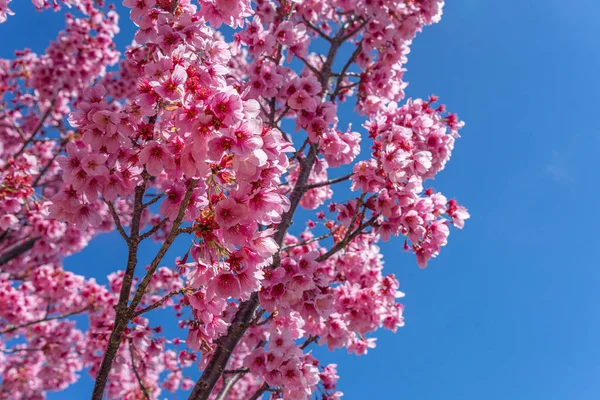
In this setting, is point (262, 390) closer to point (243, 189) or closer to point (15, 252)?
point (243, 189)

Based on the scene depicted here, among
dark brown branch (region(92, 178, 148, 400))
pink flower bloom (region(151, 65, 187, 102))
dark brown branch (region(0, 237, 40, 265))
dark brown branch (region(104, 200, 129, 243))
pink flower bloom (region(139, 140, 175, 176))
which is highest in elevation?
dark brown branch (region(0, 237, 40, 265))

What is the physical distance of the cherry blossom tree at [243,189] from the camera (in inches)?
103

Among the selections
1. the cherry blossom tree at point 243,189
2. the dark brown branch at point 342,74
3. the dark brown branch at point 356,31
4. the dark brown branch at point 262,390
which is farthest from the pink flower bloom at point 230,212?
the dark brown branch at point 356,31

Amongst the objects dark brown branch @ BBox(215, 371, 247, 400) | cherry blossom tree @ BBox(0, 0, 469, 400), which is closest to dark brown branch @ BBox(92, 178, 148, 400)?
cherry blossom tree @ BBox(0, 0, 469, 400)

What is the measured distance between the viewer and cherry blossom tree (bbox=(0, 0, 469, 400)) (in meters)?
2.62

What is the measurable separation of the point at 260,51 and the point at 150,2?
216 cm

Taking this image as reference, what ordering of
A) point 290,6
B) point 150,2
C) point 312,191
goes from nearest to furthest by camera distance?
point 150,2 → point 290,6 → point 312,191

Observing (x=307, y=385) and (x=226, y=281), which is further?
(x=307, y=385)

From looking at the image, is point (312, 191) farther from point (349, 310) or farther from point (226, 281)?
point (226, 281)

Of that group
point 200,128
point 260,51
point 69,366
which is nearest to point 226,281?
point 200,128

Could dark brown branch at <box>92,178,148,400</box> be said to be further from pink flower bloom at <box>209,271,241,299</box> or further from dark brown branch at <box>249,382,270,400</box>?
dark brown branch at <box>249,382,270,400</box>

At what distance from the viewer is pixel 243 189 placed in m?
2.54

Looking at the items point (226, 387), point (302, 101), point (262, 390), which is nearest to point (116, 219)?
point (302, 101)

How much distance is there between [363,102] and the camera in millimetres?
6523
